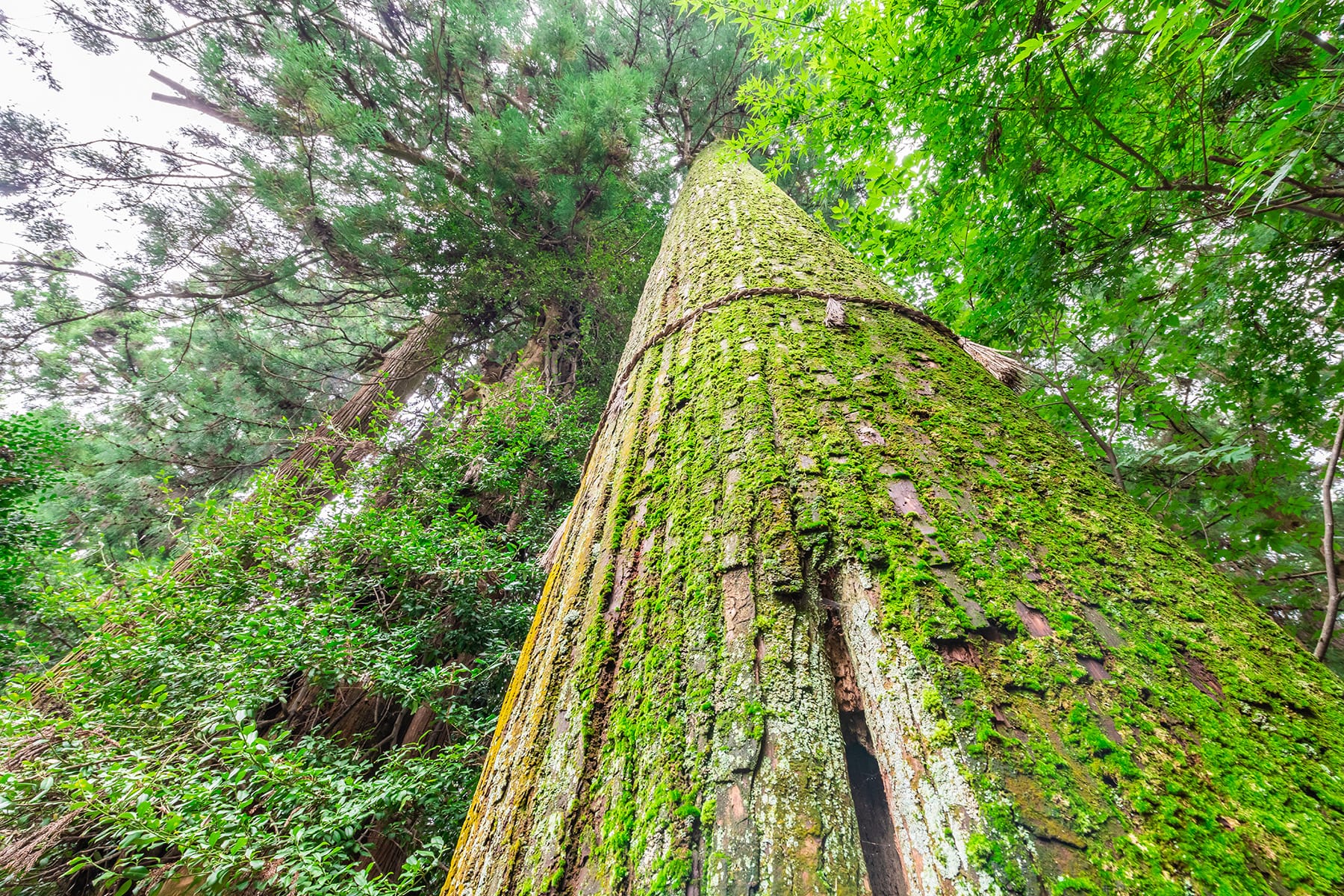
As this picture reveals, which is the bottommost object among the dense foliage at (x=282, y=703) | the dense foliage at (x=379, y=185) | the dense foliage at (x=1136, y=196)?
the dense foliage at (x=282, y=703)

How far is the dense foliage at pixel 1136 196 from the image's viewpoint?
143 centimetres

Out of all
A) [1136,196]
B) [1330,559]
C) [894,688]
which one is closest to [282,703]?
[894,688]

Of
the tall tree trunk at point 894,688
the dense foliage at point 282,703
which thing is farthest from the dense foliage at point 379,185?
the tall tree trunk at point 894,688

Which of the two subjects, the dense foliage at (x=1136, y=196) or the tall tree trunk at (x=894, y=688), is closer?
the tall tree trunk at (x=894, y=688)

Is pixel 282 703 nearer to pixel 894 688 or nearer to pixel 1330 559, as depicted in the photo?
pixel 894 688

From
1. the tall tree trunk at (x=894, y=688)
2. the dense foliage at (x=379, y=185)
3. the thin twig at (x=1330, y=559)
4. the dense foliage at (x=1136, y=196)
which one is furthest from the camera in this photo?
the dense foliage at (x=379, y=185)

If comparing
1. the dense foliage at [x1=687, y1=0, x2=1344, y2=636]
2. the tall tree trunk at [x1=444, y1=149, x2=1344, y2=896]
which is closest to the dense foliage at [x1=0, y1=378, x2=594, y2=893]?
the tall tree trunk at [x1=444, y1=149, x2=1344, y2=896]

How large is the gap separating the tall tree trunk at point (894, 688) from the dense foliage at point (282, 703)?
1509 millimetres

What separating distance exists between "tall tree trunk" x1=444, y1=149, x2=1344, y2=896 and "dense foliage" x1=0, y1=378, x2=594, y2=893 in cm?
151

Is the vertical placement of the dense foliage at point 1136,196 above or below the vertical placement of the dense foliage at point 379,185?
below

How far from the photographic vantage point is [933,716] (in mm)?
460

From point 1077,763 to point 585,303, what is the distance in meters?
5.62

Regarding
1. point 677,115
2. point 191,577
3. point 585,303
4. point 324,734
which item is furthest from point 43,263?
point 677,115

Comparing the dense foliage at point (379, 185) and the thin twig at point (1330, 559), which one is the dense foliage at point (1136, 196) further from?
the dense foliage at point (379, 185)
